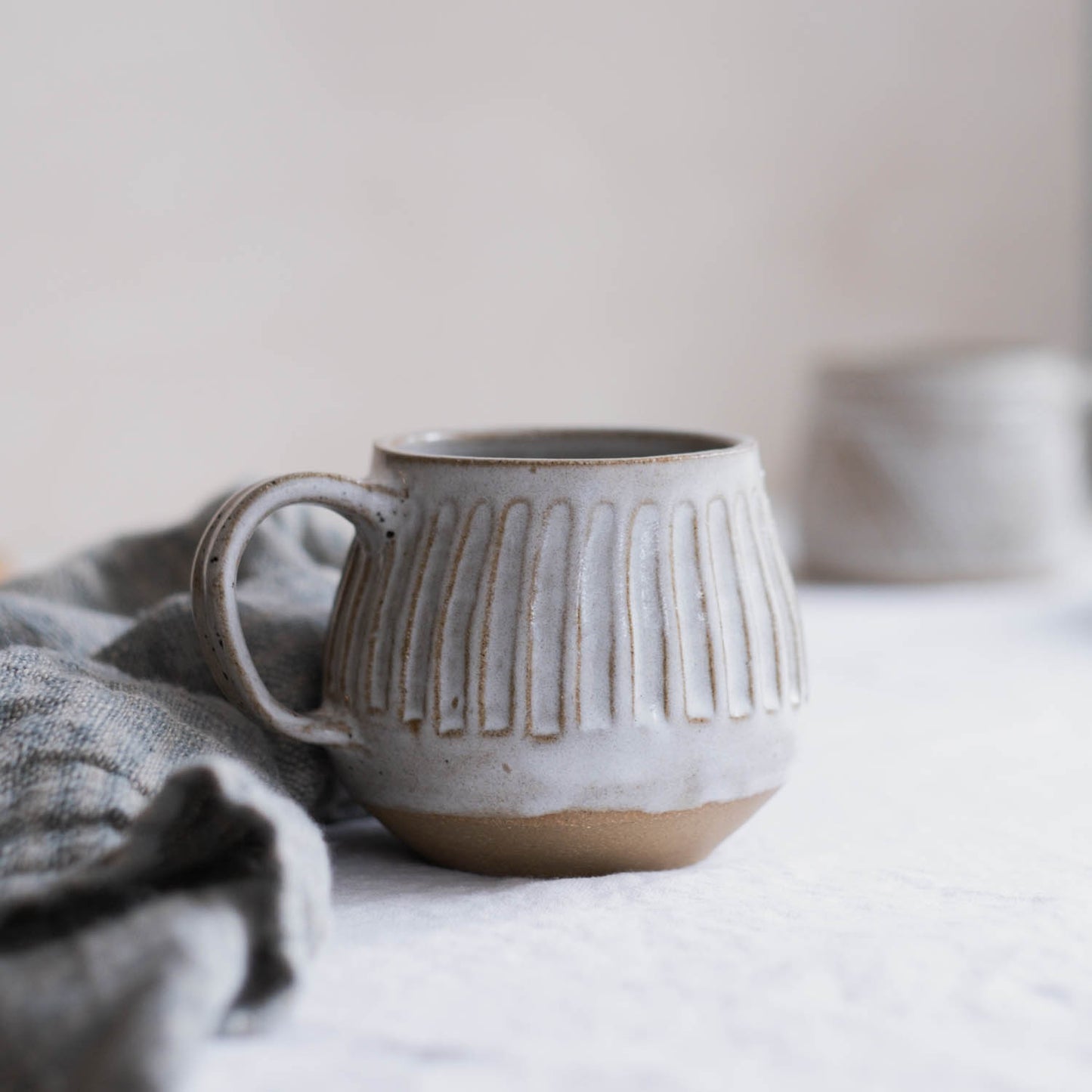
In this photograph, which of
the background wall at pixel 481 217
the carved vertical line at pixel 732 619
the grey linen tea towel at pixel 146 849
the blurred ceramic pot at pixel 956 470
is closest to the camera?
the grey linen tea towel at pixel 146 849

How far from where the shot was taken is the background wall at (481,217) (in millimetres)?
984

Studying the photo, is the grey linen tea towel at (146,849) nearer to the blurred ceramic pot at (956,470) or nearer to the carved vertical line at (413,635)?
the carved vertical line at (413,635)

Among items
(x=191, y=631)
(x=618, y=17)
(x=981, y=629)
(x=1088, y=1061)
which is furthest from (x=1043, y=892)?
(x=618, y=17)

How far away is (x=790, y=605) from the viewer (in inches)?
14.6

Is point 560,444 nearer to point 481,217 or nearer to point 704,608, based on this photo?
point 704,608

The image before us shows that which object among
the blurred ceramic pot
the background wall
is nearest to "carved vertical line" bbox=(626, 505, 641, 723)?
the blurred ceramic pot

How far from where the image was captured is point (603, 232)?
1.14 meters

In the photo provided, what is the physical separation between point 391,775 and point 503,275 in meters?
0.80

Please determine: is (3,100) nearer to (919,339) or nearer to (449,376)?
(449,376)

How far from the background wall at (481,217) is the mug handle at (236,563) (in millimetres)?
598

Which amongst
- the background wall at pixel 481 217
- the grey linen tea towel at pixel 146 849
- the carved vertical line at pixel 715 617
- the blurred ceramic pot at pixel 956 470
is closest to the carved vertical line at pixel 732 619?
the carved vertical line at pixel 715 617

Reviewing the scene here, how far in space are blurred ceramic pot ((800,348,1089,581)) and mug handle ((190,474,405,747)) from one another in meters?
0.50

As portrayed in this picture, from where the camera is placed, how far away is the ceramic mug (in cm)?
34

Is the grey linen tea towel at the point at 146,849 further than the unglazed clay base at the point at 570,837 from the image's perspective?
No
